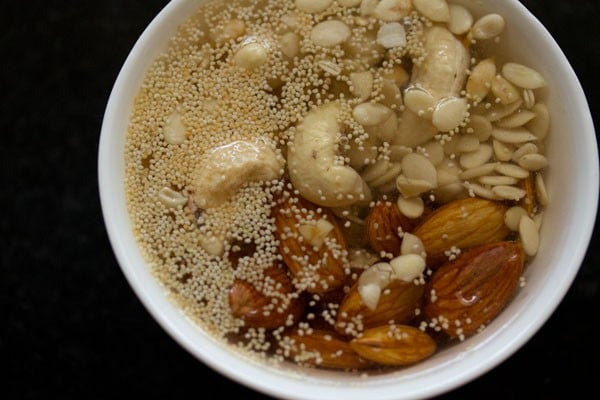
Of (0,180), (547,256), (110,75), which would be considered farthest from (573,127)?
(0,180)

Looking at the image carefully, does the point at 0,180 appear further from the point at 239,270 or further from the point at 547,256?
the point at 547,256

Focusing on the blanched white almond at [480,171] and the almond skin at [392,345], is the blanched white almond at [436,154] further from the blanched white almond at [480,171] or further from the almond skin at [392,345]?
the almond skin at [392,345]

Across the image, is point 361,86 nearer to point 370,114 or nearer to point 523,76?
point 370,114

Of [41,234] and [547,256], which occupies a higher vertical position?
[547,256]

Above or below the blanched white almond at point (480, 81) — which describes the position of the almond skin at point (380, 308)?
below

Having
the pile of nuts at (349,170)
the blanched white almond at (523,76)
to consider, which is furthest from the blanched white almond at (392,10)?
the blanched white almond at (523,76)

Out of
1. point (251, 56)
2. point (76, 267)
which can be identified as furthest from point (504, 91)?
point (76, 267)
